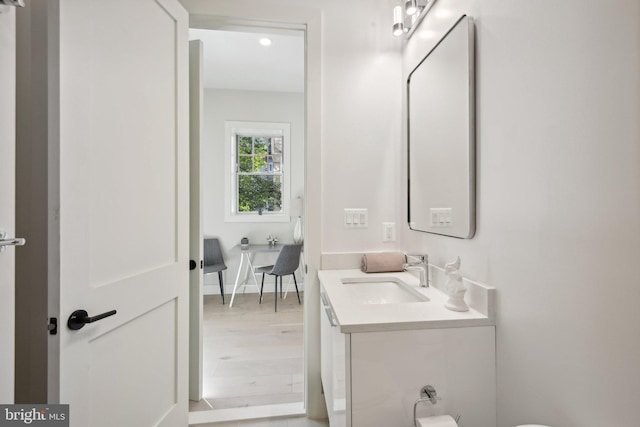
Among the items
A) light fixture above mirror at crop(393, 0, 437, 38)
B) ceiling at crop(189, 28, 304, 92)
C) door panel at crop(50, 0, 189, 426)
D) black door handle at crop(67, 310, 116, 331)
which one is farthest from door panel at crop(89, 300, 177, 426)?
ceiling at crop(189, 28, 304, 92)

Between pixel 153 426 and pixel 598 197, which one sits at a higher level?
pixel 598 197

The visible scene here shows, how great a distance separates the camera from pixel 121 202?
116 centimetres

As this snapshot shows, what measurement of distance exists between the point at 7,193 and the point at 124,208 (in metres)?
0.42

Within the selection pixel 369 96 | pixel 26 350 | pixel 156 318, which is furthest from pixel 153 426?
pixel 369 96

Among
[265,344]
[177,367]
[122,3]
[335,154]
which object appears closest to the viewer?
[122,3]

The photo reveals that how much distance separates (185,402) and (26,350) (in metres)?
0.89

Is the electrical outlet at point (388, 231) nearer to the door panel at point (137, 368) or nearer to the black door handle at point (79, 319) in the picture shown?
the door panel at point (137, 368)

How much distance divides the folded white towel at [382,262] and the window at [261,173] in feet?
8.29

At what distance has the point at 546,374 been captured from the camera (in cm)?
83

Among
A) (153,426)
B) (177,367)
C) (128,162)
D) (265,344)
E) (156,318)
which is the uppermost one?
(128,162)

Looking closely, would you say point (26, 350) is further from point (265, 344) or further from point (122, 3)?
point (265, 344)

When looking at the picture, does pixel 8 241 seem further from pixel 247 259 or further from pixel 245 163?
pixel 245 163

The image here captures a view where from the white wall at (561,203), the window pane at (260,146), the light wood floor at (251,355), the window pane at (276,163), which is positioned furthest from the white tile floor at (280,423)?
the window pane at (260,146)

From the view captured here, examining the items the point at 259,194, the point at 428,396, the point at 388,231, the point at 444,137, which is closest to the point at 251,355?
the point at 388,231
